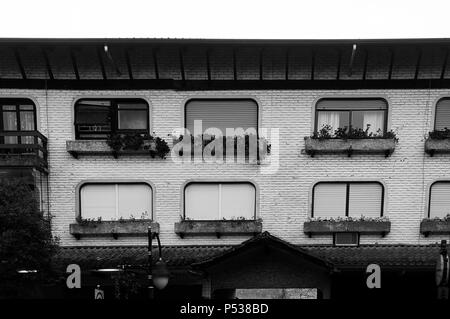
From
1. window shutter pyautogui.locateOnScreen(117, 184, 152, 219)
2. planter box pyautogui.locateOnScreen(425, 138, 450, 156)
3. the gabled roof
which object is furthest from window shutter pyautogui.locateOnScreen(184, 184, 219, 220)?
planter box pyautogui.locateOnScreen(425, 138, 450, 156)

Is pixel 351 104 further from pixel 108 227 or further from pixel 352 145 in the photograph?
pixel 108 227

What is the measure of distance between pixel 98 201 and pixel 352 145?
31.0ft

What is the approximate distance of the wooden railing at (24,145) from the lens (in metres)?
10.5

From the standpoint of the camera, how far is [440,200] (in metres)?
11.5

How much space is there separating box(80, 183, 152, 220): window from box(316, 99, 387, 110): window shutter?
7.30 metres

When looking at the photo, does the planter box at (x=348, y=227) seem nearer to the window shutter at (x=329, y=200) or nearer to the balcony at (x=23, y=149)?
the window shutter at (x=329, y=200)

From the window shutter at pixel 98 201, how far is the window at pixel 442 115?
39.7ft

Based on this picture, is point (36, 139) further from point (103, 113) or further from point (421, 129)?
point (421, 129)

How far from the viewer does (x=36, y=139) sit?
11000 mm

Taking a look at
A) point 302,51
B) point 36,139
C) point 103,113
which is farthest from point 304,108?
point 36,139

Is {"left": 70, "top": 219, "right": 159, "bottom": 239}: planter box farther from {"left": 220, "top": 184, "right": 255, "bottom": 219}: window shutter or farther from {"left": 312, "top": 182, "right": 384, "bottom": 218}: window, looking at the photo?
{"left": 312, "top": 182, "right": 384, "bottom": 218}: window

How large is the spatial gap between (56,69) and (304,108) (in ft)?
30.0

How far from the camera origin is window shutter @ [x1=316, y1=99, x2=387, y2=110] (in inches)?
454
